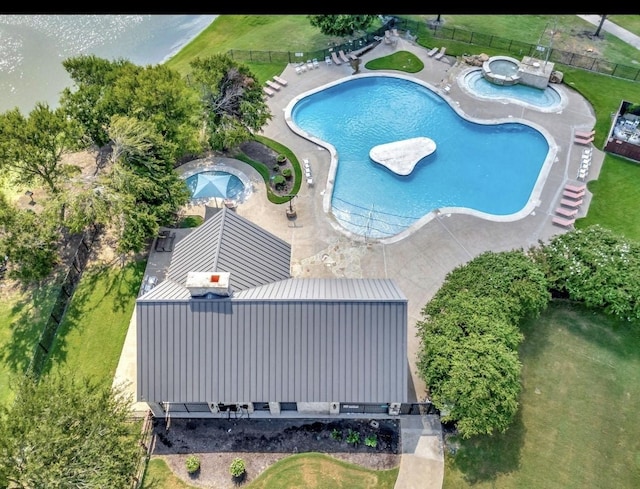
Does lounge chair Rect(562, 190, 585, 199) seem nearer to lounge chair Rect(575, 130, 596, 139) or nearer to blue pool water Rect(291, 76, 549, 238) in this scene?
blue pool water Rect(291, 76, 549, 238)

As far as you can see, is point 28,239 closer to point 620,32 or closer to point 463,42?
point 463,42

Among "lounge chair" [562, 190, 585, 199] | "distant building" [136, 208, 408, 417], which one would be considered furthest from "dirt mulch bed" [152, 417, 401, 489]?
"lounge chair" [562, 190, 585, 199]

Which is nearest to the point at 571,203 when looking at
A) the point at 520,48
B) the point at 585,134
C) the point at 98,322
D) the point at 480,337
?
the point at 585,134

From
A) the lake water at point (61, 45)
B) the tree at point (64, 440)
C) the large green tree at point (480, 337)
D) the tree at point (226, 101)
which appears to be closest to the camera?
the tree at point (64, 440)

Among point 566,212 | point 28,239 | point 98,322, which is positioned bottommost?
point 98,322

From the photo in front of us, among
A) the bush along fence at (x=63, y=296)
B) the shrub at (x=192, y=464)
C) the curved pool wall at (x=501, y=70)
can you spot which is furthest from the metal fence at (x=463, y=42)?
the shrub at (x=192, y=464)

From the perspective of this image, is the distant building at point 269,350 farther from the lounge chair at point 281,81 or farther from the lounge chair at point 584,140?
the lounge chair at point 281,81
